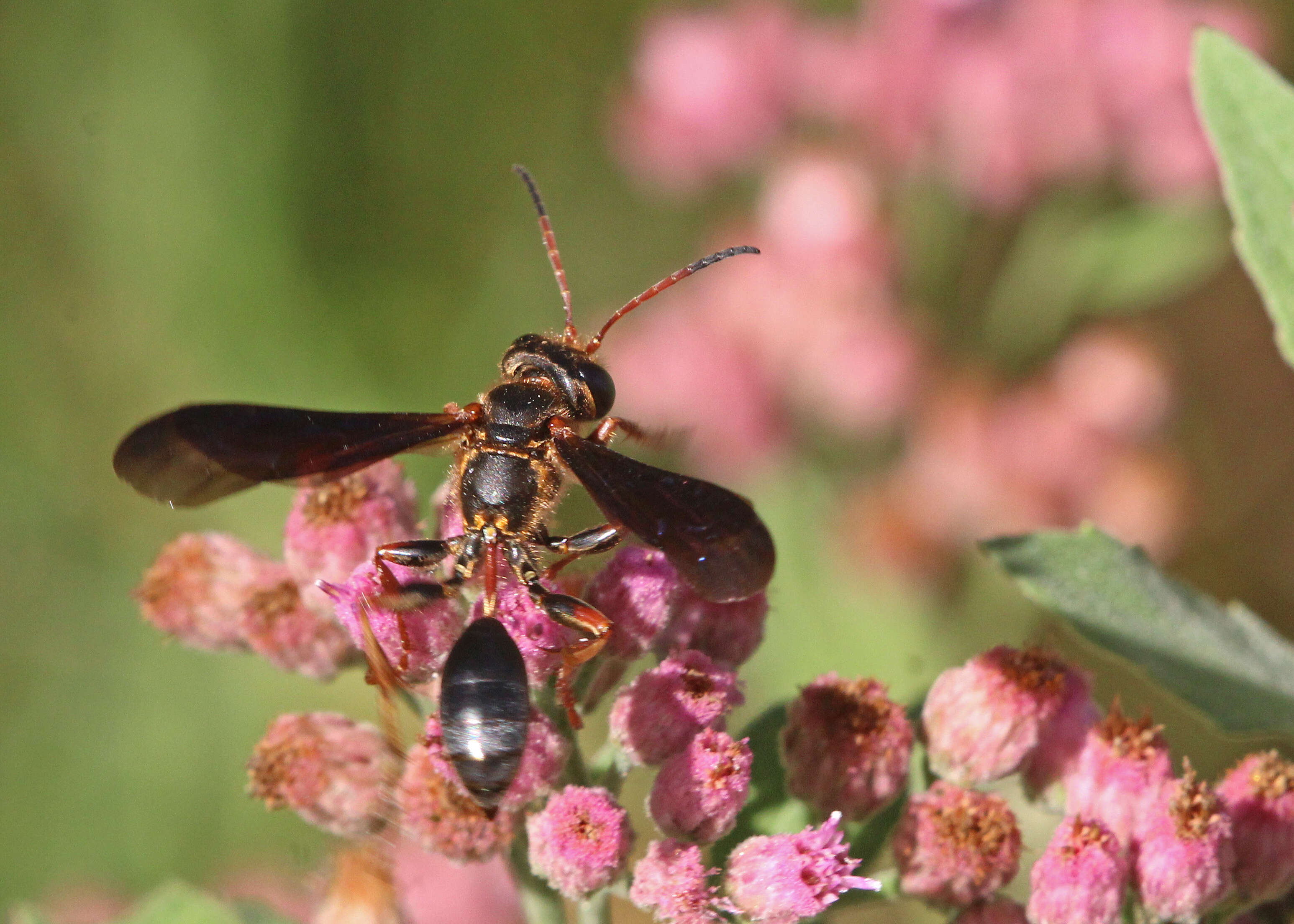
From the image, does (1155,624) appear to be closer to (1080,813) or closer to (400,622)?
(1080,813)

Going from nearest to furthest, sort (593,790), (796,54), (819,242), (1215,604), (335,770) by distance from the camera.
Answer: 1. (593,790)
2. (335,770)
3. (1215,604)
4. (819,242)
5. (796,54)

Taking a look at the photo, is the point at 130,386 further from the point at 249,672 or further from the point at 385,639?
the point at 385,639

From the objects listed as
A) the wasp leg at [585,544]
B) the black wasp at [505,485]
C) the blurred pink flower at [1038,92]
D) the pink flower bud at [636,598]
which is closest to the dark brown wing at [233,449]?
the black wasp at [505,485]

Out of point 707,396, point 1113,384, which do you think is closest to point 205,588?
point 707,396

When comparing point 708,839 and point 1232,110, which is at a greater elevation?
point 1232,110

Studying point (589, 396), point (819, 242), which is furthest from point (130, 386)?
point (589, 396)

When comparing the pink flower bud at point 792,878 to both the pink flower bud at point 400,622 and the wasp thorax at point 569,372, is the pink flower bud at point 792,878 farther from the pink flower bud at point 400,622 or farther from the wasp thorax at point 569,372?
the wasp thorax at point 569,372

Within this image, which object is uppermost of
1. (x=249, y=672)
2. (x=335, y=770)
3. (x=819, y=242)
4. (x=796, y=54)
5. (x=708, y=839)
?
(x=796, y=54)
